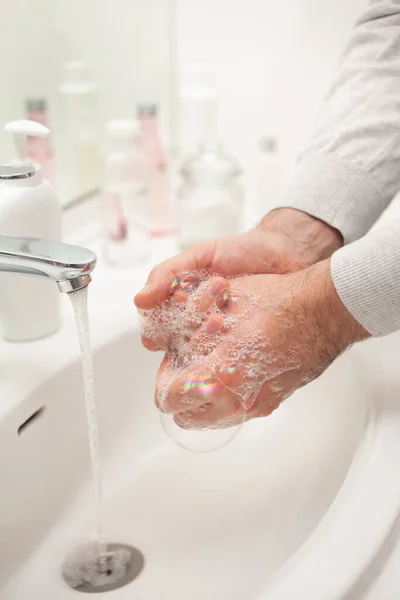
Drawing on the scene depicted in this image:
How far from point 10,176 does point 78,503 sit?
14.6 inches

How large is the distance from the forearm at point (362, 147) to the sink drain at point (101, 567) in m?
0.43

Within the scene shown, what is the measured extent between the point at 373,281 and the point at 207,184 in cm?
60

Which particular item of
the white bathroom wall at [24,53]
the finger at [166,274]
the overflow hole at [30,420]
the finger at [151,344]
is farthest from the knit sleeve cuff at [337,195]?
the white bathroom wall at [24,53]

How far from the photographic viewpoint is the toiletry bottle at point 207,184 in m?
1.07

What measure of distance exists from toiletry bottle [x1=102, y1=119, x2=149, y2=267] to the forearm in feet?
1.01

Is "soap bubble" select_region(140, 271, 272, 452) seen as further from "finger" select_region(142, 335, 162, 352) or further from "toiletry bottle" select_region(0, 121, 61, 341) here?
"toiletry bottle" select_region(0, 121, 61, 341)

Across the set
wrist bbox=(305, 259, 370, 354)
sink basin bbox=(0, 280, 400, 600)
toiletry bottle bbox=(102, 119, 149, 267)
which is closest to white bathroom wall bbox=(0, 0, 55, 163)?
toiletry bottle bbox=(102, 119, 149, 267)

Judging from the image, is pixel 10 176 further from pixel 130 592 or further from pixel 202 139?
pixel 202 139

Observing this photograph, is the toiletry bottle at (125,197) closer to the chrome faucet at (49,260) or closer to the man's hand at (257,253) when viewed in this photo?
the man's hand at (257,253)

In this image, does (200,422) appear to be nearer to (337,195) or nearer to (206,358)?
(206,358)

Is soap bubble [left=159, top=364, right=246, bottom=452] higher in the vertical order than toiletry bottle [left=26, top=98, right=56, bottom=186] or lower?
lower

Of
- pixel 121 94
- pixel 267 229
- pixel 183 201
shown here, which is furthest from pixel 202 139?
pixel 267 229

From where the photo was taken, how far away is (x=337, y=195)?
763mm

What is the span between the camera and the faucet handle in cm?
57
